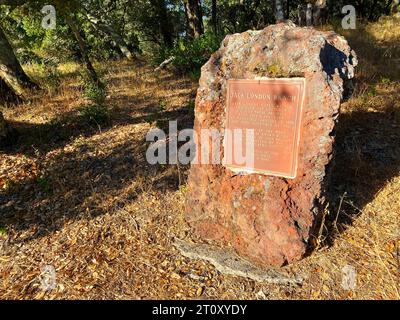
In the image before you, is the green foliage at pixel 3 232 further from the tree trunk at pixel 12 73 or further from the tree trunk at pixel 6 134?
the tree trunk at pixel 12 73

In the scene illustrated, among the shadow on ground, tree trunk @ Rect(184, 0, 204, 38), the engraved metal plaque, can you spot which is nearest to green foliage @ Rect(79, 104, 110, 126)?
the engraved metal plaque

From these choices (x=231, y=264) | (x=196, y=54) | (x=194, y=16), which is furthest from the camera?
(x=194, y=16)

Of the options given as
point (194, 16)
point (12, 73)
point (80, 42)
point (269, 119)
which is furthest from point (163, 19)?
point (269, 119)

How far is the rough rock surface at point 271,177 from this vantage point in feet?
10.6

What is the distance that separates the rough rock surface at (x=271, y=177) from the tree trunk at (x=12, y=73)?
6.19 metres

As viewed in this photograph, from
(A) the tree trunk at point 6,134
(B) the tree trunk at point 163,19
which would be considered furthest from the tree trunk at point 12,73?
(B) the tree trunk at point 163,19

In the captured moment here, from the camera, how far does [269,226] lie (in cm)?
357

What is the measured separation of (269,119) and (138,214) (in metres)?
2.15

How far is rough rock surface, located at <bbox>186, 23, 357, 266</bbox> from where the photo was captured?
3227 millimetres

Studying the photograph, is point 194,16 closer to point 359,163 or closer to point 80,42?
point 80,42

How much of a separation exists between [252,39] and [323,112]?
1.12 meters

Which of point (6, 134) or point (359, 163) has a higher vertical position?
point (6, 134)

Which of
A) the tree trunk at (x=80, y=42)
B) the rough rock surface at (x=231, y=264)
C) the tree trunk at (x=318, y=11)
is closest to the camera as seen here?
the rough rock surface at (x=231, y=264)

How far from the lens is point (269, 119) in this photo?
11.5 feet
